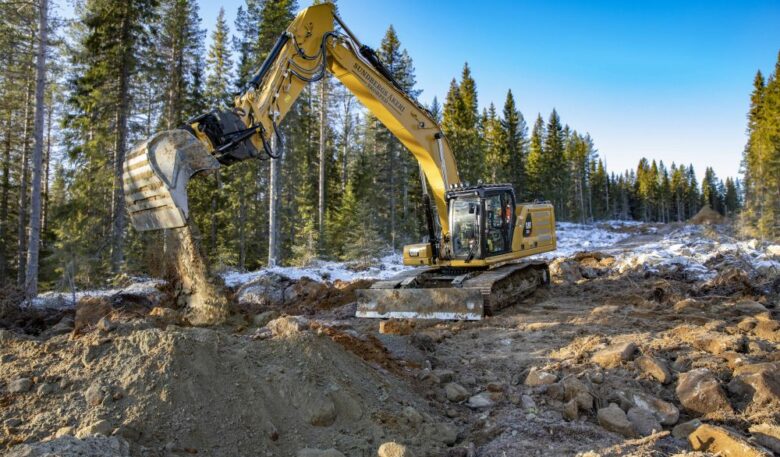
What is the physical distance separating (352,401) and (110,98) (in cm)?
1737

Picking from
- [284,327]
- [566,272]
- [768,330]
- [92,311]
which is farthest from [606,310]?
[92,311]

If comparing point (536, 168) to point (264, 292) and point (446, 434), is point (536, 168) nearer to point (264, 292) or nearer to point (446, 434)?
point (264, 292)

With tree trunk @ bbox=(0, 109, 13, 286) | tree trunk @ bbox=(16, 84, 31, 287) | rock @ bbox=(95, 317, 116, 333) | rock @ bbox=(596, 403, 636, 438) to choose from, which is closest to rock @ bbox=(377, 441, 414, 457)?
rock @ bbox=(596, 403, 636, 438)

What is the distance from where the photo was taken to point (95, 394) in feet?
12.5

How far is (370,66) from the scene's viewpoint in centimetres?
1008

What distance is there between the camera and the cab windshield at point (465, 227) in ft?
34.4

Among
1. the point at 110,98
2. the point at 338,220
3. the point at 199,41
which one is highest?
the point at 199,41

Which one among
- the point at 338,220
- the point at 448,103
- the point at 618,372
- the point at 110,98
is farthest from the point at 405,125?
the point at 448,103

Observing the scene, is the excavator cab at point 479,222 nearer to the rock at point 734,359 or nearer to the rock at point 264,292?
the rock at point 264,292

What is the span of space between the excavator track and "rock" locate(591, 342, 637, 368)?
3.21 meters

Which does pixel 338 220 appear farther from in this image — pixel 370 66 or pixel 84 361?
pixel 84 361

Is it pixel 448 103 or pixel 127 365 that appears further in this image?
pixel 448 103

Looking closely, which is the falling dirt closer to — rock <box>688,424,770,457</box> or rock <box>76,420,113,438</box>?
rock <box>76,420,113,438</box>

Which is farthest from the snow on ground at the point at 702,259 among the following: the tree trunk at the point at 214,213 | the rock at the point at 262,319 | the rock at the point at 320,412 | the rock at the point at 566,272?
the tree trunk at the point at 214,213
